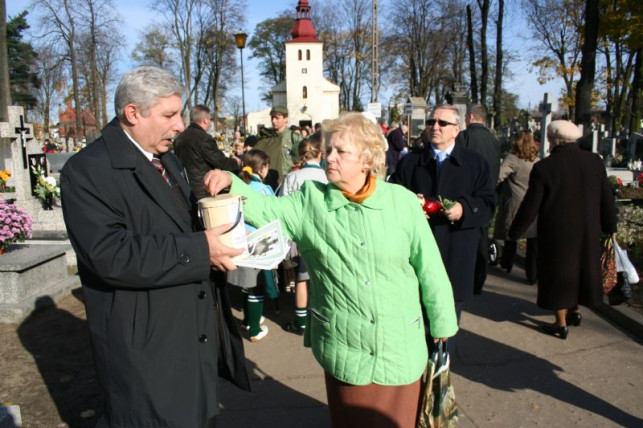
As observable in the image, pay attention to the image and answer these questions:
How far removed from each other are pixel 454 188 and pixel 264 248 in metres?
1.89

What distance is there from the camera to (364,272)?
2379 millimetres

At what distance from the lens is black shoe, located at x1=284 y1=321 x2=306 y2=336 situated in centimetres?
522

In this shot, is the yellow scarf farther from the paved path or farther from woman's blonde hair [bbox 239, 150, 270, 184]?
woman's blonde hair [bbox 239, 150, 270, 184]

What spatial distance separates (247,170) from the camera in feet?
17.9

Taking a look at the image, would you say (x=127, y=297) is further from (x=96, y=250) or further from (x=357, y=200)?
(x=357, y=200)

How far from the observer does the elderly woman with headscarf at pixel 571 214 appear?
15.2 feet

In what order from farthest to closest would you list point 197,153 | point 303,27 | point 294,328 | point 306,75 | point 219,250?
point 306,75 → point 303,27 → point 197,153 → point 294,328 → point 219,250

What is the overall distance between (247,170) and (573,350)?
11.6 ft

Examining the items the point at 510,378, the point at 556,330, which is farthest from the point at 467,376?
the point at 556,330

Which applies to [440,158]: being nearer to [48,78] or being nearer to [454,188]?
[454,188]

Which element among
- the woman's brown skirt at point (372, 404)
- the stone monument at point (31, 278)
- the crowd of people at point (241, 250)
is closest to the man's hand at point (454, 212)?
the crowd of people at point (241, 250)

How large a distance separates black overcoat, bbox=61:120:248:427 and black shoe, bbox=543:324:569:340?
3922 millimetres

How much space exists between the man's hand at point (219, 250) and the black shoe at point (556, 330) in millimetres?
4047

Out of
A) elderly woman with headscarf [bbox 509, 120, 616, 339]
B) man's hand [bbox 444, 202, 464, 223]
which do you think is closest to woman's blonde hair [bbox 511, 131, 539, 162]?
elderly woman with headscarf [bbox 509, 120, 616, 339]
